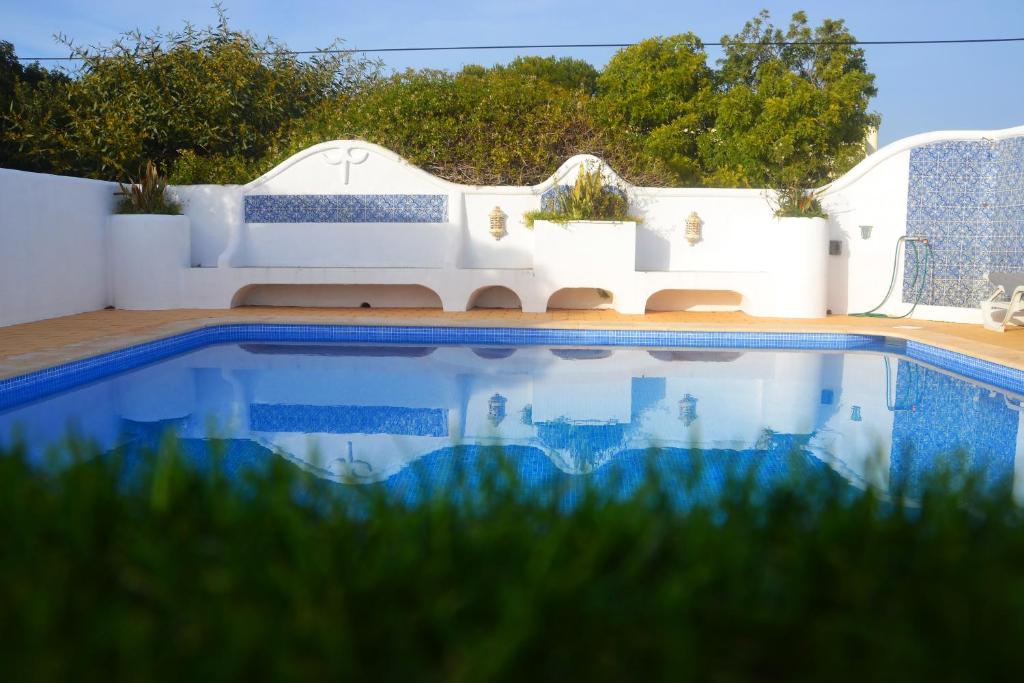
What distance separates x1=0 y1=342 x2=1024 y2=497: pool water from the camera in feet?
18.8

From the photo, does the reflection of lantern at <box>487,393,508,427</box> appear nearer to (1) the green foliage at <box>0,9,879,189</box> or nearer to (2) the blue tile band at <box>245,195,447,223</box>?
(2) the blue tile band at <box>245,195,447,223</box>

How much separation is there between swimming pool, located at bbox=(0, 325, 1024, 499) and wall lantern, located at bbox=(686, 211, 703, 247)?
242cm

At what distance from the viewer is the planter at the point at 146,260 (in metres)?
11.3

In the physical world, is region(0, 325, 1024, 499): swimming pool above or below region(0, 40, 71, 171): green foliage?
below

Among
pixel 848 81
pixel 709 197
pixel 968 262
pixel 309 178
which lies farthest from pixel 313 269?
pixel 848 81

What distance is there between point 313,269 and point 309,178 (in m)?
1.57

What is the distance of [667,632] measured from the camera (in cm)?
162

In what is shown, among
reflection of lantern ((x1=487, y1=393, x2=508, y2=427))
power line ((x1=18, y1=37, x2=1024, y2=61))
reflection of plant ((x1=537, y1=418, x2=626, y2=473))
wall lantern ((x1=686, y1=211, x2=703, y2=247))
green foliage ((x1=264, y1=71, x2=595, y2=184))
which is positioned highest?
power line ((x1=18, y1=37, x2=1024, y2=61))

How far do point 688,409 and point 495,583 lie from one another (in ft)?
17.8

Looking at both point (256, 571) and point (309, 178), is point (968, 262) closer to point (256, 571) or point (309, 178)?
point (309, 178)

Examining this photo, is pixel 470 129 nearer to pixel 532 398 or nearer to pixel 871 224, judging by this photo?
pixel 871 224

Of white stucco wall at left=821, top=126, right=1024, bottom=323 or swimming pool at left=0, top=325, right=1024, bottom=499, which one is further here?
white stucco wall at left=821, top=126, right=1024, bottom=323

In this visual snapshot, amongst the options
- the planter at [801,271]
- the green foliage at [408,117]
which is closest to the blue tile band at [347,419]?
the planter at [801,271]

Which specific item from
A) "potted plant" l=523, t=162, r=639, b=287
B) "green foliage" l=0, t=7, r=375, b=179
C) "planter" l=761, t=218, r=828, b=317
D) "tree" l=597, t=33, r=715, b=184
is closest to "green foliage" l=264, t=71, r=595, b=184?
"green foliage" l=0, t=7, r=375, b=179
